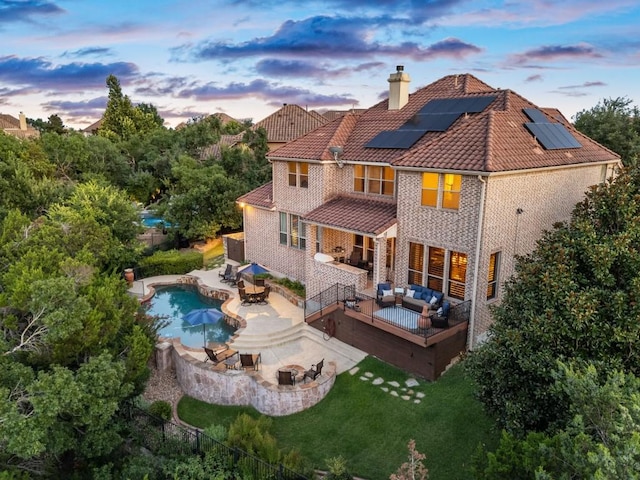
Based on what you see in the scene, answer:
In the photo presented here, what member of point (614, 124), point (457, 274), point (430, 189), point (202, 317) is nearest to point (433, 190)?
point (430, 189)

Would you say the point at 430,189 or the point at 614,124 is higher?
the point at 614,124

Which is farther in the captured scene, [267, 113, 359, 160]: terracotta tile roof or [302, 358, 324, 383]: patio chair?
[267, 113, 359, 160]: terracotta tile roof

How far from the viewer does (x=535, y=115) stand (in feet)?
60.8

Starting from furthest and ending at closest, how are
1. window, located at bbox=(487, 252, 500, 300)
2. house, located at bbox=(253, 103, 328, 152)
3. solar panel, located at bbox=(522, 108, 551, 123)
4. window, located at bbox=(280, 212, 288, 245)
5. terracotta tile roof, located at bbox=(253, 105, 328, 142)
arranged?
terracotta tile roof, located at bbox=(253, 105, 328, 142), house, located at bbox=(253, 103, 328, 152), window, located at bbox=(280, 212, 288, 245), solar panel, located at bbox=(522, 108, 551, 123), window, located at bbox=(487, 252, 500, 300)

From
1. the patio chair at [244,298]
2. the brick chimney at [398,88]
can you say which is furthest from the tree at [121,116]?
the brick chimney at [398,88]

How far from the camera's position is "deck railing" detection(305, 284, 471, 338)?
14.6 m

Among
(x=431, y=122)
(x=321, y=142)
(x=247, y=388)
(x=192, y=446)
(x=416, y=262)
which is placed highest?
(x=431, y=122)

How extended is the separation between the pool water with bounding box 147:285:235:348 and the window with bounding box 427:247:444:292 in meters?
9.51

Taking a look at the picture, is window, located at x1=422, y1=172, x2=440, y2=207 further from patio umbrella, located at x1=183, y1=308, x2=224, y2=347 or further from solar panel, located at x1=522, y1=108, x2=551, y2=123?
patio umbrella, located at x1=183, y1=308, x2=224, y2=347

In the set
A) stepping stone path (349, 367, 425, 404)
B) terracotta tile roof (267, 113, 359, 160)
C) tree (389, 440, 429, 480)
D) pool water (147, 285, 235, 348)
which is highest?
terracotta tile roof (267, 113, 359, 160)

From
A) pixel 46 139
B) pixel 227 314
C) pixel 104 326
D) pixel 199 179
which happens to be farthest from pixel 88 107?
pixel 104 326

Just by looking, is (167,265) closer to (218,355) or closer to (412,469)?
(218,355)

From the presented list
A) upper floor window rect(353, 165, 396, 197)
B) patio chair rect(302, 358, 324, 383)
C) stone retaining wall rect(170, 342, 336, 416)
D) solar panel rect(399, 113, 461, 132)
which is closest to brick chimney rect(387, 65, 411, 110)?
solar panel rect(399, 113, 461, 132)

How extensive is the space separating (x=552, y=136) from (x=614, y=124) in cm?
2010
